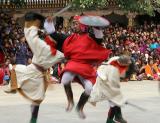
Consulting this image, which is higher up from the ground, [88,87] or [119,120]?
[88,87]

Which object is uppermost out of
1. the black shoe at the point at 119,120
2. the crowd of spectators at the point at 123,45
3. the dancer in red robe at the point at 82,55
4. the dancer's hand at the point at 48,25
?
the dancer's hand at the point at 48,25

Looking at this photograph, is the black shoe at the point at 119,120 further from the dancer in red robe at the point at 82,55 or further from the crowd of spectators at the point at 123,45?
the crowd of spectators at the point at 123,45

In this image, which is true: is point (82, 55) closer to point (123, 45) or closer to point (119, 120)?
point (119, 120)

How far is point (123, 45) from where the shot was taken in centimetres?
2148

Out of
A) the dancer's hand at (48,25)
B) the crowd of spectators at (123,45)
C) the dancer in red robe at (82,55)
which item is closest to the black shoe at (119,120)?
the dancer in red robe at (82,55)

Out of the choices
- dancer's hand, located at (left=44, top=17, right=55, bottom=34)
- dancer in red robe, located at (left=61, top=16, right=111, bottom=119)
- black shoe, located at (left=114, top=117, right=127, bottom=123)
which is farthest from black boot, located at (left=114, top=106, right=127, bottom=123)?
dancer's hand, located at (left=44, top=17, right=55, bottom=34)

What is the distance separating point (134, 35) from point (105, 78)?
14.4 m

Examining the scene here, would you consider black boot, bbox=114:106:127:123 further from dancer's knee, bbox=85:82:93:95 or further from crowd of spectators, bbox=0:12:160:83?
crowd of spectators, bbox=0:12:160:83

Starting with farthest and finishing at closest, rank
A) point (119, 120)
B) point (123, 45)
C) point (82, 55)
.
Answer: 1. point (123, 45)
2. point (119, 120)
3. point (82, 55)

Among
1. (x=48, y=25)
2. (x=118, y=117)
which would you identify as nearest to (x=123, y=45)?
(x=118, y=117)

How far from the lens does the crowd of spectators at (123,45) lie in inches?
736

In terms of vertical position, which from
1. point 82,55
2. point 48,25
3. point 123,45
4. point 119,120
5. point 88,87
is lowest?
point 123,45

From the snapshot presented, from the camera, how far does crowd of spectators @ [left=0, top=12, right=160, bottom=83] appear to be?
18688 mm

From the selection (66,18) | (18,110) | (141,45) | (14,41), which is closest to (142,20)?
(66,18)
